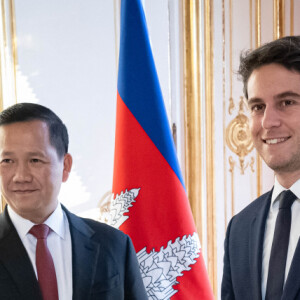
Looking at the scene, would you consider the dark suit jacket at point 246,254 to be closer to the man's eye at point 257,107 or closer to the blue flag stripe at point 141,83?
the man's eye at point 257,107

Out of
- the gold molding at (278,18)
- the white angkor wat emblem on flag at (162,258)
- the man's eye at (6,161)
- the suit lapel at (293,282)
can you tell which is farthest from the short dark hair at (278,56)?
the gold molding at (278,18)

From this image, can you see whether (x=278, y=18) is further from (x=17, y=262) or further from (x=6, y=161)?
(x=17, y=262)

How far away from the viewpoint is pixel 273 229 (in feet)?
4.29

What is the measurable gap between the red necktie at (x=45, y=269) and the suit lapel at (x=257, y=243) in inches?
21.7

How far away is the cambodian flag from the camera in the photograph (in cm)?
197

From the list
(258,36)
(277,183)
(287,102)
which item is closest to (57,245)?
(277,183)

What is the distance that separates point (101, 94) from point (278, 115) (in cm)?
154

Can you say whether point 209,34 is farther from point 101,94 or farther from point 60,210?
point 60,210

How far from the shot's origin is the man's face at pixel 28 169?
1.30 m

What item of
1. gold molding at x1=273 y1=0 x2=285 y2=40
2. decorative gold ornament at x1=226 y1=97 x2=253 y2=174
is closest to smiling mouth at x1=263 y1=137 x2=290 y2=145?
decorative gold ornament at x1=226 y1=97 x2=253 y2=174

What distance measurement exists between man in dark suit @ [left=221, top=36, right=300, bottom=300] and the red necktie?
522 millimetres

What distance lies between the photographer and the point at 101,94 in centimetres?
261

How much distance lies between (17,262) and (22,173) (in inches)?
9.7

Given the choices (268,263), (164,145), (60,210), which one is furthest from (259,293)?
(164,145)
